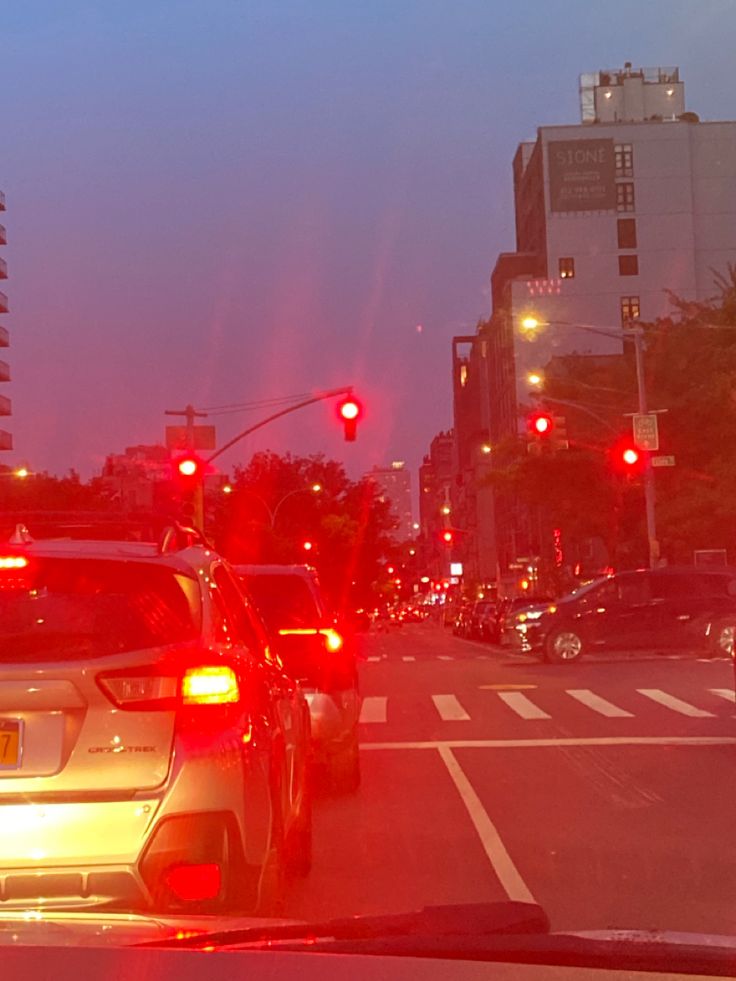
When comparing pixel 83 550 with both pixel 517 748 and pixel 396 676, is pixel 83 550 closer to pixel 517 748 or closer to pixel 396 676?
pixel 517 748

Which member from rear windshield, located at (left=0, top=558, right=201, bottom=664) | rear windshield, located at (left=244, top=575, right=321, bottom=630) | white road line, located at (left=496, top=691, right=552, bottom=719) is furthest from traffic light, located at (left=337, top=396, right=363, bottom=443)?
rear windshield, located at (left=0, top=558, right=201, bottom=664)

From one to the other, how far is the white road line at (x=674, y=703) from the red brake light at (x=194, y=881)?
501 inches

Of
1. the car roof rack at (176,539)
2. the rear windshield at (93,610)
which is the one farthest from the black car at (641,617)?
the rear windshield at (93,610)

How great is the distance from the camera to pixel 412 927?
144 inches

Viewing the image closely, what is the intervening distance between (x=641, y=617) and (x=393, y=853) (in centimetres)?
2353

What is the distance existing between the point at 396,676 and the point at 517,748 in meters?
12.7

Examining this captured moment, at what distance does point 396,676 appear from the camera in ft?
88.8

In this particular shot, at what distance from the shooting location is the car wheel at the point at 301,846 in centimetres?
776

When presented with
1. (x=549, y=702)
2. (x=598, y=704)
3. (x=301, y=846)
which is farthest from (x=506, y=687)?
(x=301, y=846)

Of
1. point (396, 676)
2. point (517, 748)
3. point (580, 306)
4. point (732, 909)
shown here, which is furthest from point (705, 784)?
point (580, 306)

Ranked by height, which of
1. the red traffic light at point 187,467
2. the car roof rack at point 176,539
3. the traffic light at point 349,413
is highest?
the traffic light at point 349,413

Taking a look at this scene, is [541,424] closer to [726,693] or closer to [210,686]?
[726,693]

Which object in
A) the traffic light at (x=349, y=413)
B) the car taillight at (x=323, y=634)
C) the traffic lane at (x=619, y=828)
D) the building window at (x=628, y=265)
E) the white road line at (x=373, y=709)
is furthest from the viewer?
the building window at (x=628, y=265)

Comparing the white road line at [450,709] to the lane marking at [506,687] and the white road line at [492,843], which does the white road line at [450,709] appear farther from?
the white road line at [492,843]
